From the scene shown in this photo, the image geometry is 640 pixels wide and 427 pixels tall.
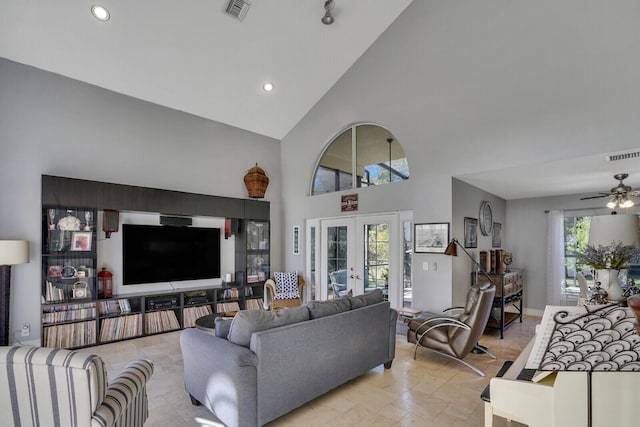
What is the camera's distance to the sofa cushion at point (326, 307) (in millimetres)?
2854

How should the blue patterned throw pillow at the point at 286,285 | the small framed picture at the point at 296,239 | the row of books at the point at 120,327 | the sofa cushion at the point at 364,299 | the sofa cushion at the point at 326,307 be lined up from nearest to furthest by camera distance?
the sofa cushion at the point at 326,307
the sofa cushion at the point at 364,299
the row of books at the point at 120,327
the blue patterned throw pillow at the point at 286,285
the small framed picture at the point at 296,239

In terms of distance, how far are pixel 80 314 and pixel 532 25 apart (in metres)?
6.59

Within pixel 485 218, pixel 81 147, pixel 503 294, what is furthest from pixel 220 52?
pixel 503 294

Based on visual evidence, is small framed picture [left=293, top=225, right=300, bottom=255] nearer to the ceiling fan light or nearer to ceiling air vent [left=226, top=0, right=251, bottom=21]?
ceiling air vent [left=226, top=0, right=251, bottom=21]

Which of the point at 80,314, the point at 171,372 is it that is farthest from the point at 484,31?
the point at 80,314

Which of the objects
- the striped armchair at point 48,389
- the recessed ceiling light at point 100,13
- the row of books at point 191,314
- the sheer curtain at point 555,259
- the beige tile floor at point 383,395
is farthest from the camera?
the sheer curtain at point 555,259

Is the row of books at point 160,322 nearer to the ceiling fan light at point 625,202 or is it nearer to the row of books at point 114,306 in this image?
the row of books at point 114,306

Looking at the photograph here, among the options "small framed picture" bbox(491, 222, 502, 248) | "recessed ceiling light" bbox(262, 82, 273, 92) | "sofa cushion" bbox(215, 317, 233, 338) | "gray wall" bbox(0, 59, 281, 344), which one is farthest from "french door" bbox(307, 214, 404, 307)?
"sofa cushion" bbox(215, 317, 233, 338)

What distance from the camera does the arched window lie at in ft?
17.2

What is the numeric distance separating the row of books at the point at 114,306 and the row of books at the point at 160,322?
0.98 feet

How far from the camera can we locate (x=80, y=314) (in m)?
4.33

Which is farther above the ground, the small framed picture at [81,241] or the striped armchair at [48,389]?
the small framed picture at [81,241]

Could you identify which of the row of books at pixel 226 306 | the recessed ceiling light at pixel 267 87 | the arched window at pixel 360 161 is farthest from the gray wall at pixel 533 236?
the row of books at pixel 226 306

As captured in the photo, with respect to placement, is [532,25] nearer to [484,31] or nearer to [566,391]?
[484,31]
